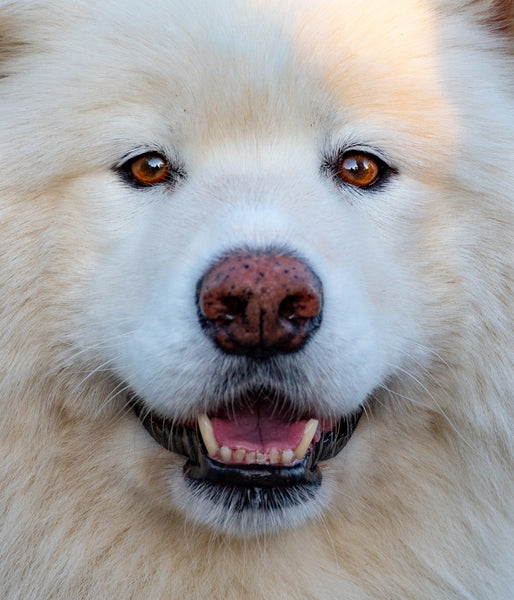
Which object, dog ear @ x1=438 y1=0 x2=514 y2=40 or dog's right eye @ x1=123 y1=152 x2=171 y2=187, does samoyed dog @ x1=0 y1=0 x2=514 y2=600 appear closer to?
dog's right eye @ x1=123 y1=152 x2=171 y2=187

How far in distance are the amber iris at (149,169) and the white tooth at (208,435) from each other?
871 mm

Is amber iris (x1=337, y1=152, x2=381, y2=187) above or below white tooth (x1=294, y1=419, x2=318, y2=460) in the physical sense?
above

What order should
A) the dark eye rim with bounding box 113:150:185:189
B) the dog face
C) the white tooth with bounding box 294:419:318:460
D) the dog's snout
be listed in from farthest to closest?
the dark eye rim with bounding box 113:150:185:189 < the white tooth with bounding box 294:419:318:460 < the dog face < the dog's snout

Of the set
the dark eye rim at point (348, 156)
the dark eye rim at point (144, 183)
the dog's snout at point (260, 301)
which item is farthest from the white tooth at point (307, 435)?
the dark eye rim at point (144, 183)

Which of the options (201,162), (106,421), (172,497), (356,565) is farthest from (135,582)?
(201,162)

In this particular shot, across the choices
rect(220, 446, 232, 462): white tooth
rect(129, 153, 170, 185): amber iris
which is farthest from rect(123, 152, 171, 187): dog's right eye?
rect(220, 446, 232, 462): white tooth

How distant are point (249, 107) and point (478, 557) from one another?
6.23 feet

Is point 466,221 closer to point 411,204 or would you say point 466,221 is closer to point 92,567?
point 411,204

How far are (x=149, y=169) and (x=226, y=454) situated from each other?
41.0 inches

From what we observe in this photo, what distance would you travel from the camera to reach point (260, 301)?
2.63 metres

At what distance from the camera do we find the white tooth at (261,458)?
2961 millimetres

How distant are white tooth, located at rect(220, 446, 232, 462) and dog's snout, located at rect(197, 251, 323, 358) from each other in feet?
1.32

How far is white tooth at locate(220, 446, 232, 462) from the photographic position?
2973 mm

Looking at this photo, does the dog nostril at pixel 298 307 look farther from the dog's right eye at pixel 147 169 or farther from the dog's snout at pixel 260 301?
the dog's right eye at pixel 147 169
